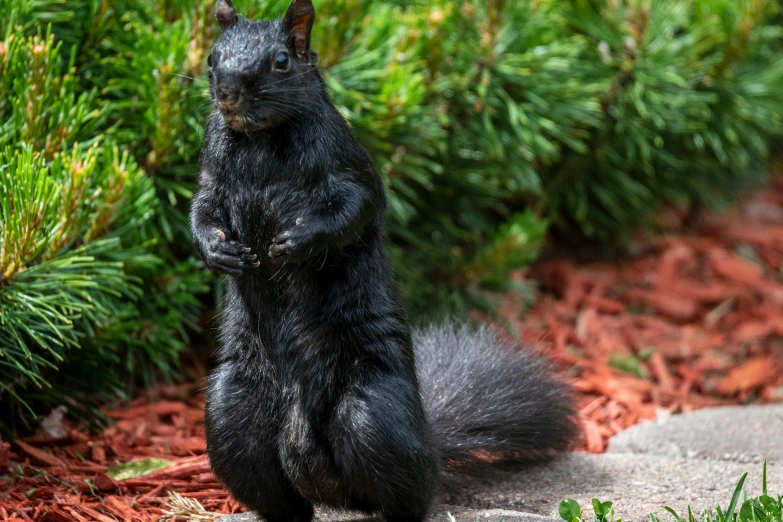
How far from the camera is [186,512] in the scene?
10.8 ft

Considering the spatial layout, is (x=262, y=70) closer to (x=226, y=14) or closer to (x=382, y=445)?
(x=226, y=14)

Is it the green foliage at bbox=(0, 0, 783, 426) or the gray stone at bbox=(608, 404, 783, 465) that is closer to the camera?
the green foliage at bbox=(0, 0, 783, 426)

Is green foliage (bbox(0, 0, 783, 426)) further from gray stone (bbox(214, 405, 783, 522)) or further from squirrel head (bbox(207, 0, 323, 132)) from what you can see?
gray stone (bbox(214, 405, 783, 522))

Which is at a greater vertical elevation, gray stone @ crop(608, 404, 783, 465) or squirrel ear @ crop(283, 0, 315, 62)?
squirrel ear @ crop(283, 0, 315, 62)

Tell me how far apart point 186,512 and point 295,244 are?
3.62 feet

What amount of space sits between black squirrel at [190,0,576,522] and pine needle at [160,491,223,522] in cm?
29

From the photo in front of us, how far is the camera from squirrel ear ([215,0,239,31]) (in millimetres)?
2902

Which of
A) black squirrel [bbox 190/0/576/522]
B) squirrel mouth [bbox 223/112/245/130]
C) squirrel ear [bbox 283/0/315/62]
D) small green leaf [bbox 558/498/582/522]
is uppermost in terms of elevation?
squirrel ear [bbox 283/0/315/62]

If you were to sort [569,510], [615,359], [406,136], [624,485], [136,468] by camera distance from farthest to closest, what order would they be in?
1. [615,359]
2. [406,136]
3. [136,468]
4. [624,485]
5. [569,510]

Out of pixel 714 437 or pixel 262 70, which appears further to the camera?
pixel 714 437

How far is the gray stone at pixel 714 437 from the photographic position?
4004mm

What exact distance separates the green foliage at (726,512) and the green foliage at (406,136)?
1.71m

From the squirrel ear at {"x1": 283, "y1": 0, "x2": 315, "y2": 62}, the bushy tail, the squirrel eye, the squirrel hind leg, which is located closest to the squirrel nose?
the squirrel eye

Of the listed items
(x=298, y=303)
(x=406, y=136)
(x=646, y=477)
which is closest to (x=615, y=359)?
(x=406, y=136)
